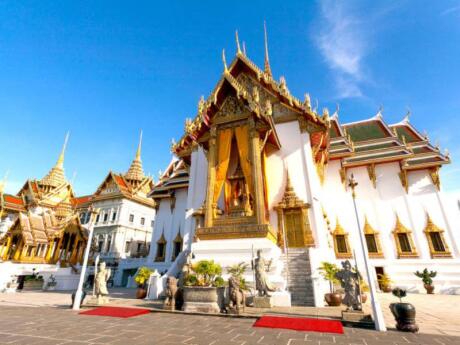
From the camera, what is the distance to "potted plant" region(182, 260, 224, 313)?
5.75 metres

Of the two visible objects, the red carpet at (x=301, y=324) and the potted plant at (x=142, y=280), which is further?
the potted plant at (x=142, y=280)

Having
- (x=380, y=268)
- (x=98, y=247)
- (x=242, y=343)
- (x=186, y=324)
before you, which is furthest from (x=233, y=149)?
(x=98, y=247)

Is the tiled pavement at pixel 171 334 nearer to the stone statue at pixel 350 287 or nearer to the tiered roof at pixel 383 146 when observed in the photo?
the stone statue at pixel 350 287

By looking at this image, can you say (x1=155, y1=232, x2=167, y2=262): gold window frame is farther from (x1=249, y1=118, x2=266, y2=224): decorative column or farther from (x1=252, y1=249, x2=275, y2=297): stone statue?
(x1=252, y1=249, x2=275, y2=297): stone statue

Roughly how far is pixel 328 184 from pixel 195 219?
855 centimetres

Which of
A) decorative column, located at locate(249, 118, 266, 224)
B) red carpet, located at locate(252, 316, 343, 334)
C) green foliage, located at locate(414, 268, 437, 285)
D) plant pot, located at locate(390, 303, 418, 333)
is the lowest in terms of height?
red carpet, located at locate(252, 316, 343, 334)

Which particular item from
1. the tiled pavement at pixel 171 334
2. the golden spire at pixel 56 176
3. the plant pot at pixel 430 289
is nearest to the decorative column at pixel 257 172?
the tiled pavement at pixel 171 334

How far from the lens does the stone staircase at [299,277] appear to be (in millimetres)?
7489

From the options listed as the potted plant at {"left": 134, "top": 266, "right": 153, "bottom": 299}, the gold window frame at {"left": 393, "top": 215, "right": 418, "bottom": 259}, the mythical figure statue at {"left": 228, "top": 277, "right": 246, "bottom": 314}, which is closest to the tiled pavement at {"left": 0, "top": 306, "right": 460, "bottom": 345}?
the mythical figure statue at {"left": 228, "top": 277, "right": 246, "bottom": 314}

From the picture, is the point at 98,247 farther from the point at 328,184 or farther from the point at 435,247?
the point at 435,247

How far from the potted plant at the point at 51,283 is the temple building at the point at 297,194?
5528mm

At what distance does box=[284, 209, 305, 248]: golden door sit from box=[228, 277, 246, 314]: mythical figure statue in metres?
4.87

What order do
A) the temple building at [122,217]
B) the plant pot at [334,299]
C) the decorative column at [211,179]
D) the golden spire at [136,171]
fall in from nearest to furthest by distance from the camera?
the plant pot at [334,299]
the decorative column at [211,179]
the temple building at [122,217]
the golden spire at [136,171]

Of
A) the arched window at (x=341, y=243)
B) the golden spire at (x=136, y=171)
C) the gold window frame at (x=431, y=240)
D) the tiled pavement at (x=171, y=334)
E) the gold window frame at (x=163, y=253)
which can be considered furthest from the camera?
the golden spire at (x=136, y=171)
